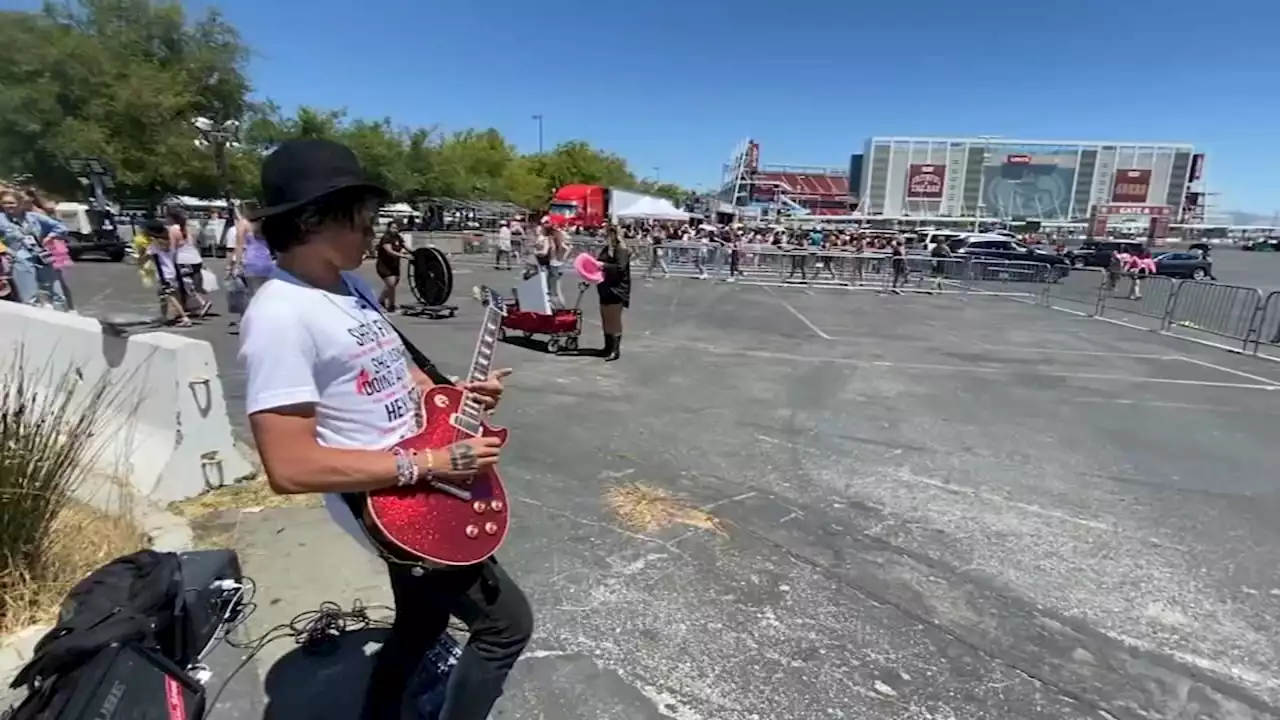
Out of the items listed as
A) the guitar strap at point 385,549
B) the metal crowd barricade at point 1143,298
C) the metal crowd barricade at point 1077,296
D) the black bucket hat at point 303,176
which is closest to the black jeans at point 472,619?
the guitar strap at point 385,549

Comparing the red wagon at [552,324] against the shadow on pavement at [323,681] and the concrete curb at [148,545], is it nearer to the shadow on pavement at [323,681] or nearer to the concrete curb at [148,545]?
the concrete curb at [148,545]

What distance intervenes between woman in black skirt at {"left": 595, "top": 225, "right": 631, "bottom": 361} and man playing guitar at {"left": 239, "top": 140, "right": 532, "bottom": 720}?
665 cm

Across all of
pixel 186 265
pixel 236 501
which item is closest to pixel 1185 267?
pixel 186 265

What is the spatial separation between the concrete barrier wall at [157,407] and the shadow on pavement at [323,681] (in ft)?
5.88

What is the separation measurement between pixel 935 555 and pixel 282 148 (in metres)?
3.66

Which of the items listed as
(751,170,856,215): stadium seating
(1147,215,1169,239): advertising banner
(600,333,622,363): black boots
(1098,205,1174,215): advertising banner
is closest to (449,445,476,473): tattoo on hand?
(600,333,622,363): black boots

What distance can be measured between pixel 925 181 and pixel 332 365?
15413 centimetres

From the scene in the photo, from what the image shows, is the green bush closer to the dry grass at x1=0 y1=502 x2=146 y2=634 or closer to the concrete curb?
the dry grass at x1=0 y1=502 x2=146 y2=634

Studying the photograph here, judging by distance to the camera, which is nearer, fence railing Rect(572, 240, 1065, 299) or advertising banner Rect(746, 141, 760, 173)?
fence railing Rect(572, 240, 1065, 299)

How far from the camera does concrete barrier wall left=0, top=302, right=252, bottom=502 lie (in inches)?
152

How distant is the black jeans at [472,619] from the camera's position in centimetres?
186

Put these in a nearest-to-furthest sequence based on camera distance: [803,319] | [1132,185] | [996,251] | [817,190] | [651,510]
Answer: [651,510], [803,319], [996,251], [1132,185], [817,190]

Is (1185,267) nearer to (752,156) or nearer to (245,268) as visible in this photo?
(245,268)

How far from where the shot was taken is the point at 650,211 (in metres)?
35.4
